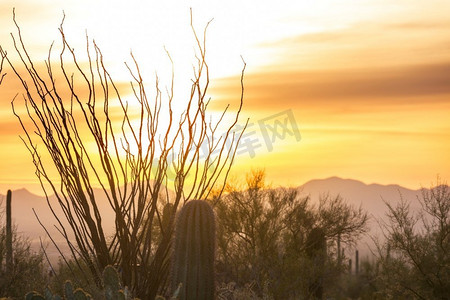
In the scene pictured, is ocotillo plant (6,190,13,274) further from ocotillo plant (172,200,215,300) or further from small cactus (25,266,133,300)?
small cactus (25,266,133,300)

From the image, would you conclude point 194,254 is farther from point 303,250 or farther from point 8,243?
point 303,250

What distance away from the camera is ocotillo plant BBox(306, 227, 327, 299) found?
23964 millimetres

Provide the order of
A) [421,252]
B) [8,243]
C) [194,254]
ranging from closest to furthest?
[194,254] < [8,243] < [421,252]

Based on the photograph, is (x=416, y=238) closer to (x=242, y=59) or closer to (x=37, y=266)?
(x=37, y=266)

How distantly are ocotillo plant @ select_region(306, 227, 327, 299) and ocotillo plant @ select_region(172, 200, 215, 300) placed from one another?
Answer: 16.2 meters

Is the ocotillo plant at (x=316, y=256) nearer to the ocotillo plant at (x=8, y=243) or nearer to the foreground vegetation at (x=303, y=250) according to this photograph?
the foreground vegetation at (x=303, y=250)

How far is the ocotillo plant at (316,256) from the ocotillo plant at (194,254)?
16.2 meters

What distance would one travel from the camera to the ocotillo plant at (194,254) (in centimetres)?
611

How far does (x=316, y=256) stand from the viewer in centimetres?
2531

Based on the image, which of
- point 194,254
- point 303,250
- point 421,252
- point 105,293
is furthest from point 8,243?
point 105,293

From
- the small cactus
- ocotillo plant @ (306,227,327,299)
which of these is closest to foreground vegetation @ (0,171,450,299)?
ocotillo plant @ (306,227,327,299)

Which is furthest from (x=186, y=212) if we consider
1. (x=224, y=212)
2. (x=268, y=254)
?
(x=224, y=212)

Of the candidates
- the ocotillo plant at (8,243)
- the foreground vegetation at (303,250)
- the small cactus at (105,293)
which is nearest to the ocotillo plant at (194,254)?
the small cactus at (105,293)

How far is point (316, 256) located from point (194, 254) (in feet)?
64.3
